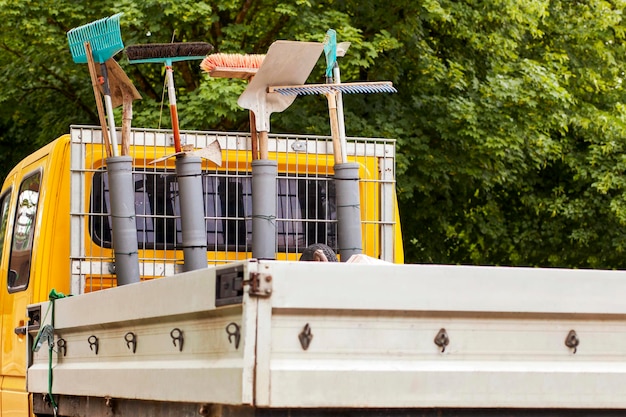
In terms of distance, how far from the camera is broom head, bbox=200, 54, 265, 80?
7.04 metres

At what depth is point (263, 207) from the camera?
6645 millimetres

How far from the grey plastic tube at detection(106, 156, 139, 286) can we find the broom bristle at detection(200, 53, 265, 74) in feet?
2.87

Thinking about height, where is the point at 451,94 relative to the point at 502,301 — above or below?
above

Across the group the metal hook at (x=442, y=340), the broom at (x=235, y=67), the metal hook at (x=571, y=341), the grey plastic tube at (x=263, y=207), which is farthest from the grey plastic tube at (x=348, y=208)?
the metal hook at (x=442, y=340)

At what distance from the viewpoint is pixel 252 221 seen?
672 cm

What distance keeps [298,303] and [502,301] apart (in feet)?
2.30

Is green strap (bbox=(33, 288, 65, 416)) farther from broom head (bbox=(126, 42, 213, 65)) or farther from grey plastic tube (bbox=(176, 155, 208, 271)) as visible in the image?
broom head (bbox=(126, 42, 213, 65))

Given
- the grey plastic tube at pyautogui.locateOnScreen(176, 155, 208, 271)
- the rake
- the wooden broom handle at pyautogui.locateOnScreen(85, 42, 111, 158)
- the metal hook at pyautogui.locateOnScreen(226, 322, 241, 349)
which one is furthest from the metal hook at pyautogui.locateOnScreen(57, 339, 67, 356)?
the metal hook at pyautogui.locateOnScreen(226, 322, 241, 349)

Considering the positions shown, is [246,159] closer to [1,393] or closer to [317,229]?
[317,229]

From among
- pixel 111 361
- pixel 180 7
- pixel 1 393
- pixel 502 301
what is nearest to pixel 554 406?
pixel 502 301

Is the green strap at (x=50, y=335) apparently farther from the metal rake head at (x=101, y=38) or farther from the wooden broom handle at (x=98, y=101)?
the metal rake head at (x=101, y=38)

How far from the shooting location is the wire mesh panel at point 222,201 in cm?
667

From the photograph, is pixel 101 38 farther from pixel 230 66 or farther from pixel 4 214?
→ pixel 4 214

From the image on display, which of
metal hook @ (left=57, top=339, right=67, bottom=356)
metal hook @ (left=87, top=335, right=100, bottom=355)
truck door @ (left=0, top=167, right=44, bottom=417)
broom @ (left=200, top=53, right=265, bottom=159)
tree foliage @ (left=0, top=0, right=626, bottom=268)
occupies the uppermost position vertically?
tree foliage @ (left=0, top=0, right=626, bottom=268)
